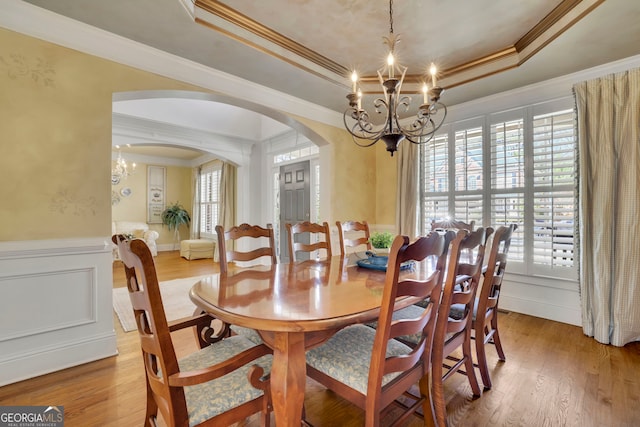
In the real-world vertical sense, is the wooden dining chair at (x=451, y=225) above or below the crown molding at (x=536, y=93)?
below

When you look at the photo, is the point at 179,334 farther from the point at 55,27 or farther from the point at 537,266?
the point at 537,266

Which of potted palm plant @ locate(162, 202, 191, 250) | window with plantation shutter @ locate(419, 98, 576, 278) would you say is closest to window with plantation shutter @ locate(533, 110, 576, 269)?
window with plantation shutter @ locate(419, 98, 576, 278)

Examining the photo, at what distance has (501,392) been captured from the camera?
1807mm

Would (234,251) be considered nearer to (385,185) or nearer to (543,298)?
(385,185)

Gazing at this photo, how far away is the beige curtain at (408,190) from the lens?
13.0 feet

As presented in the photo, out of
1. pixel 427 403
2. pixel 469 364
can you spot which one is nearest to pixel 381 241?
pixel 469 364

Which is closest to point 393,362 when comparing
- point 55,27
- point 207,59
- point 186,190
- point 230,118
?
point 207,59

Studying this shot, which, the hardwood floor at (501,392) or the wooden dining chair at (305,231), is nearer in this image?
the hardwood floor at (501,392)

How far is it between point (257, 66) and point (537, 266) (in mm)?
3616

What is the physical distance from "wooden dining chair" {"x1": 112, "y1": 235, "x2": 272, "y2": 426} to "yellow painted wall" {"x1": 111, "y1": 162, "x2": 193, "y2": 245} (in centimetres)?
815

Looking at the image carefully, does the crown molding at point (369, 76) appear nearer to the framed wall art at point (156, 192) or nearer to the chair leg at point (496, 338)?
the chair leg at point (496, 338)

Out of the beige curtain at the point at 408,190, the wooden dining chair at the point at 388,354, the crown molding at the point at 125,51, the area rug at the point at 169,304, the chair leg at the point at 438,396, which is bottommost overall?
the area rug at the point at 169,304

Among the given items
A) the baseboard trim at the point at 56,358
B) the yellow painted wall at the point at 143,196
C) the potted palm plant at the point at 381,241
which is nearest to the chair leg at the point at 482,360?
the potted palm plant at the point at 381,241

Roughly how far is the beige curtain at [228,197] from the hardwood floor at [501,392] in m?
4.38
